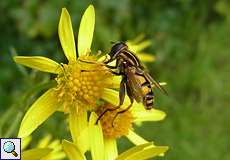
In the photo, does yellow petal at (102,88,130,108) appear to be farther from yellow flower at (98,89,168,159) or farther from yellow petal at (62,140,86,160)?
yellow petal at (62,140,86,160)

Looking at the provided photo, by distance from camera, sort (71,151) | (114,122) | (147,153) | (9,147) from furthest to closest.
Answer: (114,122) < (9,147) < (147,153) < (71,151)

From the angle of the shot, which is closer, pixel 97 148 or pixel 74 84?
pixel 97 148

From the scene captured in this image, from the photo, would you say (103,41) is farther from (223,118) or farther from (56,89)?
(56,89)

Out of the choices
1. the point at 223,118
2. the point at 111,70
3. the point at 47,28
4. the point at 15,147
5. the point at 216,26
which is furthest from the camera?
the point at 216,26

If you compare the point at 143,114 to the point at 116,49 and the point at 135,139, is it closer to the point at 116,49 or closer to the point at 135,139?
the point at 135,139

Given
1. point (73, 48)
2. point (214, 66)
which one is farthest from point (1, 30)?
point (73, 48)

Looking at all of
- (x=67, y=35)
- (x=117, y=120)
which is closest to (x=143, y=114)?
(x=117, y=120)
